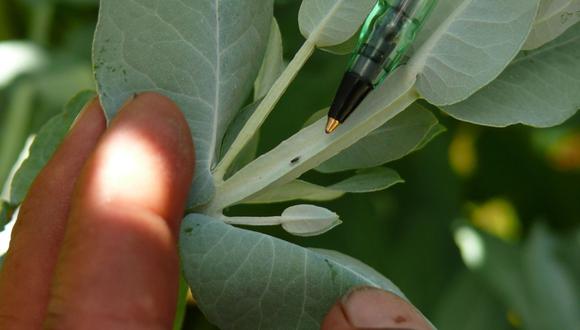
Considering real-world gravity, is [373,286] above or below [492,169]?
above

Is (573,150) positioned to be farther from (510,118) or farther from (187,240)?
(187,240)

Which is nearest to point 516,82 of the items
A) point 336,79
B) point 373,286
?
point 373,286

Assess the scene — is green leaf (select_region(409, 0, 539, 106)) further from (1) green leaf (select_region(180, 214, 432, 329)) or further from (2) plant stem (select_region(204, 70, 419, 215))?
(1) green leaf (select_region(180, 214, 432, 329))

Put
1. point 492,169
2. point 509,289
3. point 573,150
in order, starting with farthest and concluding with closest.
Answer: point 573,150 < point 492,169 < point 509,289

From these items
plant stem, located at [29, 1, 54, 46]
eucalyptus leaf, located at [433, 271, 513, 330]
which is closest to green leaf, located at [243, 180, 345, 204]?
eucalyptus leaf, located at [433, 271, 513, 330]

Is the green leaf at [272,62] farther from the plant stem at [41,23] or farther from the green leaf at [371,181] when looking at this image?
the plant stem at [41,23]

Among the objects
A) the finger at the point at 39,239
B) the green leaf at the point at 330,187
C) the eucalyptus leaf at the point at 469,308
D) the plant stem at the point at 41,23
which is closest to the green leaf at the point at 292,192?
the green leaf at the point at 330,187
